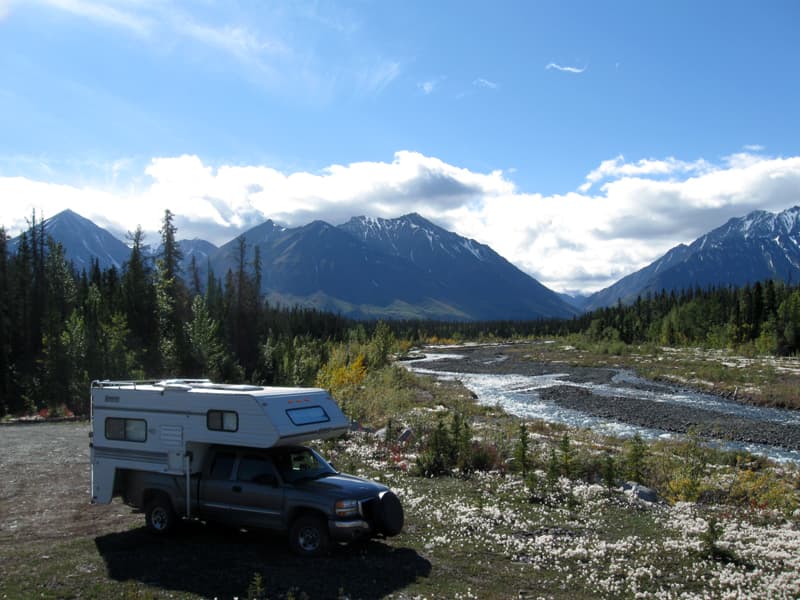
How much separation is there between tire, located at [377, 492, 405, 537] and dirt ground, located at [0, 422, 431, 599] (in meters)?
0.49

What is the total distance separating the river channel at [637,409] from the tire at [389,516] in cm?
1518

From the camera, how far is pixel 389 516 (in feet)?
39.9

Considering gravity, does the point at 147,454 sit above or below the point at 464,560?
above

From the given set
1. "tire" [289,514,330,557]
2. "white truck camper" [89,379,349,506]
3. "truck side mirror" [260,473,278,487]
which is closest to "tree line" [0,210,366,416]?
"white truck camper" [89,379,349,506]

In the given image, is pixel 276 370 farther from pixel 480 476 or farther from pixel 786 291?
pixel 786 291

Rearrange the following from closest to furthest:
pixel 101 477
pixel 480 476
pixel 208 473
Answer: pixel 208 473
pixel 101 477
pixel 480 476

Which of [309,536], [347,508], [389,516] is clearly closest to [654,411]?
[389,516]

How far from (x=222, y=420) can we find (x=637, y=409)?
136 ft

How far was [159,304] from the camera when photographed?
5778 centimetres

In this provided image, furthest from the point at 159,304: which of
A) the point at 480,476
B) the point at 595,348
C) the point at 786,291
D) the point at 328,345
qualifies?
Answer: the point at 786,291

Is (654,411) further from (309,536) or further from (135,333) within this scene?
(135,333)

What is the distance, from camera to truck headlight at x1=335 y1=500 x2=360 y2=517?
38.2ft

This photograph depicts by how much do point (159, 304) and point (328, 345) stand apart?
18.5 metres

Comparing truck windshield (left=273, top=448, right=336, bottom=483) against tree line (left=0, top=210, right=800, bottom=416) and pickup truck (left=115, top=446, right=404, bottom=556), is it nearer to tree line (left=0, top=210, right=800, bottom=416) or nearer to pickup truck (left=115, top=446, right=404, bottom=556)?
pickup truck (left=115, top=446, right=404, bottom=556)
